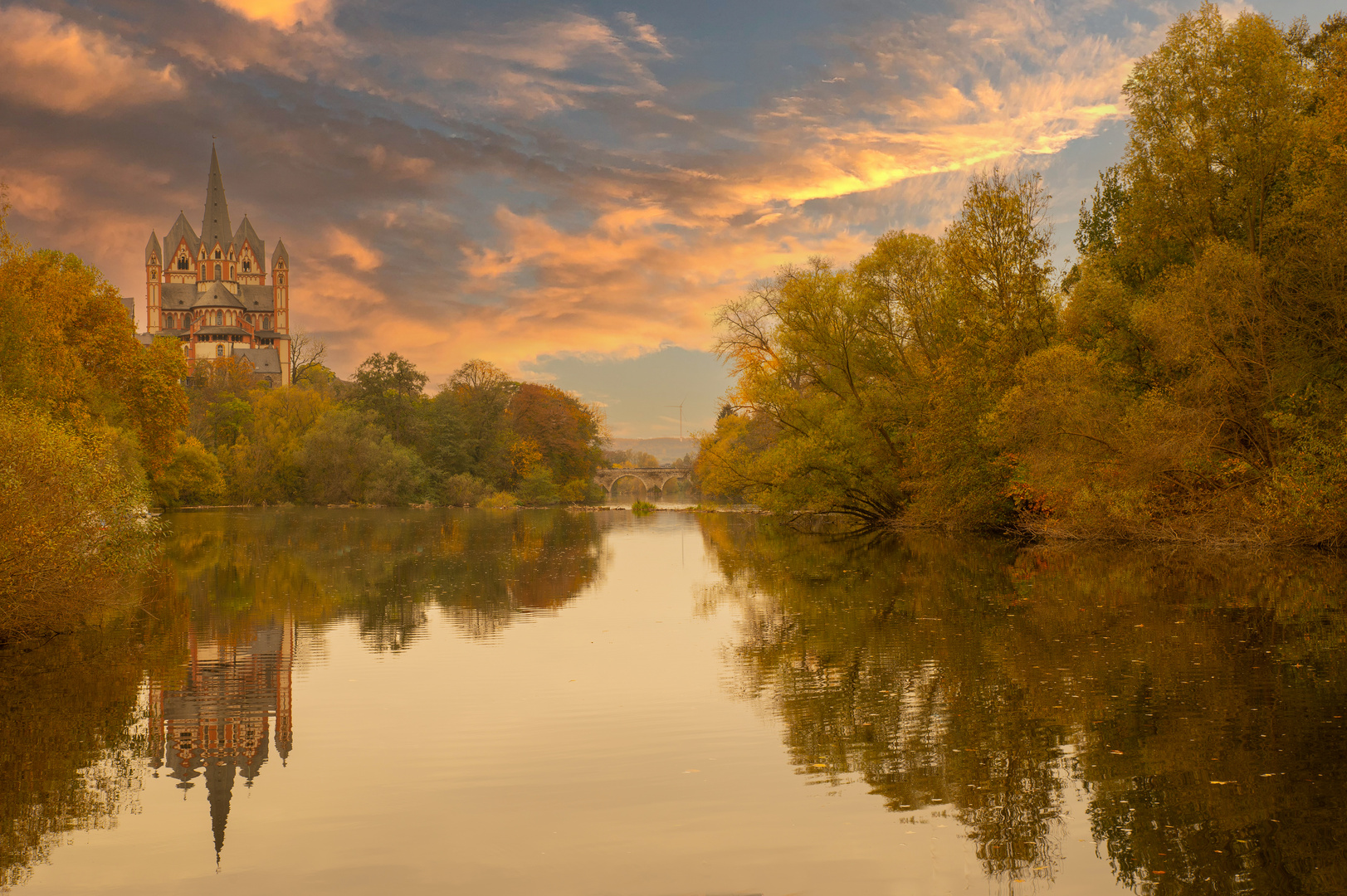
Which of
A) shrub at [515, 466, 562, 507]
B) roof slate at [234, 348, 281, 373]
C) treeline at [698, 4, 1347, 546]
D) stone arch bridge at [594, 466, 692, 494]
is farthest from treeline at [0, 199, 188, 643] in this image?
roof slate at [234, 348, 281, 373]

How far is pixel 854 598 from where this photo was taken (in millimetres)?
20000

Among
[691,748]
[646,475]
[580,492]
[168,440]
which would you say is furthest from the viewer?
[646,475]

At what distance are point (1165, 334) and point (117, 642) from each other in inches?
1049

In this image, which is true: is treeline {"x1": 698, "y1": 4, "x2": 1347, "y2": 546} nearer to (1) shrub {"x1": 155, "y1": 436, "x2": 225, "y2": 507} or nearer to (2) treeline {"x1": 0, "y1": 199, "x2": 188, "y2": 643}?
(2) treeline {"x1": 0, "y1": 199, "x2": 188, "y2": 643}

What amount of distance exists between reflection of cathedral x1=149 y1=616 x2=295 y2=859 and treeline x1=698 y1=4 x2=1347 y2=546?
2495 centimetres

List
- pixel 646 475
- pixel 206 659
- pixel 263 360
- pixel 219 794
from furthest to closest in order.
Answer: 1. pixel 263 360
2. pixel 646 475
3. pixel 206 659
4. pixel 219 794

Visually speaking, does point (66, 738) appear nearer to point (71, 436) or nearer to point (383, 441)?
point (71, 436)

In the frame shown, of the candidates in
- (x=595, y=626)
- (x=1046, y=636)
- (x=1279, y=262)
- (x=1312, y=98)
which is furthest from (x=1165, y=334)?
(x=595, y=626)

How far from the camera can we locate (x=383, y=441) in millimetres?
97500

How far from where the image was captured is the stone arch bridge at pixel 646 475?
140 m

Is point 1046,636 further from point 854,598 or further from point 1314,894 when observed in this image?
point 1314,894

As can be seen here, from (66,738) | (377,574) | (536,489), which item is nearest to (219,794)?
(66,738)

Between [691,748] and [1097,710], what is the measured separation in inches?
161

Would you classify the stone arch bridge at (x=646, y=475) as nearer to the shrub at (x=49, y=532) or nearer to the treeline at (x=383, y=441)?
the treeline at (x=383, y=441)
